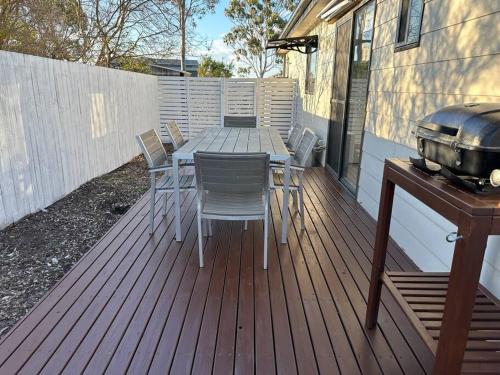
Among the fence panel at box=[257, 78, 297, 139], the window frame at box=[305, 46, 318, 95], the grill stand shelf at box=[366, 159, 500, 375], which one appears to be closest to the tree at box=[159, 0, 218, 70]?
the fence panel at box=[257, 78, 297, 139]

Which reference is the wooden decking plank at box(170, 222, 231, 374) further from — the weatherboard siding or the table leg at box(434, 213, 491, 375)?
the weatherboard siding

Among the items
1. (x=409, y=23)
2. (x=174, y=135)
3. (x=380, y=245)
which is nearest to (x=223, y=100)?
(x=174, y=135)

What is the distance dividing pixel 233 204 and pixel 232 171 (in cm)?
35

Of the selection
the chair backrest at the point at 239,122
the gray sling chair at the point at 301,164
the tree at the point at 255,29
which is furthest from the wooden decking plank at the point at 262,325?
the tree at the point at 255,29

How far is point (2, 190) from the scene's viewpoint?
288 cm

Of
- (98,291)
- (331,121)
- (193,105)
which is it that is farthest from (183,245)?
(193,105)

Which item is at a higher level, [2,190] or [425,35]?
[425,35]

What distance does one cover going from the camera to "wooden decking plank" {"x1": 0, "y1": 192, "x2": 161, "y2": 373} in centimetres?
154

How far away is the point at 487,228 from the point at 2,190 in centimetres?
335

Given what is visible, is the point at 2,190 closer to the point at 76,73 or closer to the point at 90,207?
the point at 90,207

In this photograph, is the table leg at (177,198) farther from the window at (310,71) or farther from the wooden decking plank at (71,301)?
the window at (310,71)

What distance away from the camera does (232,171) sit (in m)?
2.20

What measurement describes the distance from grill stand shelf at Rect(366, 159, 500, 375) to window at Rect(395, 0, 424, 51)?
5.09 feet

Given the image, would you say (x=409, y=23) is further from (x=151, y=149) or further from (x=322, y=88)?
(x=322, y=88)
